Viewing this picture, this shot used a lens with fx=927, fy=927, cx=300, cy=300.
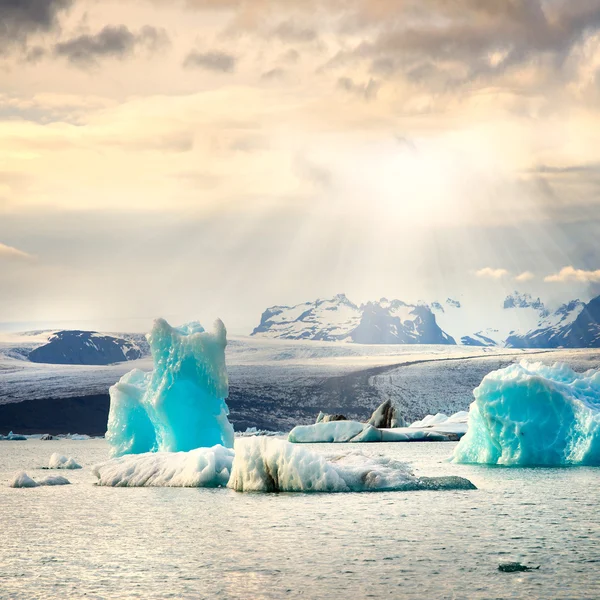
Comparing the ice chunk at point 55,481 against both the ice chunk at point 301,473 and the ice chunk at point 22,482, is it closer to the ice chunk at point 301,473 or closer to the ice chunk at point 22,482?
the ice chunk at point 22,482

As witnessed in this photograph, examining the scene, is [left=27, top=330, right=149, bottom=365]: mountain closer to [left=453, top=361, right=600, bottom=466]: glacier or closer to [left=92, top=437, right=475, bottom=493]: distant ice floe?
[left=453, top=361, right=600, bottom=466]: glacier

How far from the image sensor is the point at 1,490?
62.1 ft

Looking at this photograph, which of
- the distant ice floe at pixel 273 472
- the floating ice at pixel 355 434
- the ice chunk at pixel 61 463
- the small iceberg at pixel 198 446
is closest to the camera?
the distant ice floe at pixel 273 472

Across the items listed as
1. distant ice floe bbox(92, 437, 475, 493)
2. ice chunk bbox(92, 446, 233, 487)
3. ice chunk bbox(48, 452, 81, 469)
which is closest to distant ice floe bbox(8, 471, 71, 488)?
ice chunk bbox(92, 446, 233, 487)

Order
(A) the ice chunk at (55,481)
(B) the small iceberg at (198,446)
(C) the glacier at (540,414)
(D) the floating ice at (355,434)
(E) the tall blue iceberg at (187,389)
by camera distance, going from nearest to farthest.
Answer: (B) the small iceberg at (198,446)
(A) the ice chunk at (55,481)
(C) the glacier at (540,414)
(E) the tall blue iceberg at (187,389)
(D) the floating ice at (355,434)

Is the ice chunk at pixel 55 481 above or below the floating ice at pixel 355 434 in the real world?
above

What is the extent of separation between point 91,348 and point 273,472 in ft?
376

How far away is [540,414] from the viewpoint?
21.4 m

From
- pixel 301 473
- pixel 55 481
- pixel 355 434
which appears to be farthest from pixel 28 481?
pixel 355 434

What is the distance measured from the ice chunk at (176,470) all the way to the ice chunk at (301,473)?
1.89 feet

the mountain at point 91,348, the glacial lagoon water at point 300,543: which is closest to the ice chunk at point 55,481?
the glacial lagoon water at point 300,543

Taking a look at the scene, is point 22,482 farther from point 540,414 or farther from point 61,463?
point 540,414

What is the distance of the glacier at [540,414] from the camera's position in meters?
21.2

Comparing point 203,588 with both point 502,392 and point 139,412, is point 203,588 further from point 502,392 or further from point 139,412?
point 139,412
